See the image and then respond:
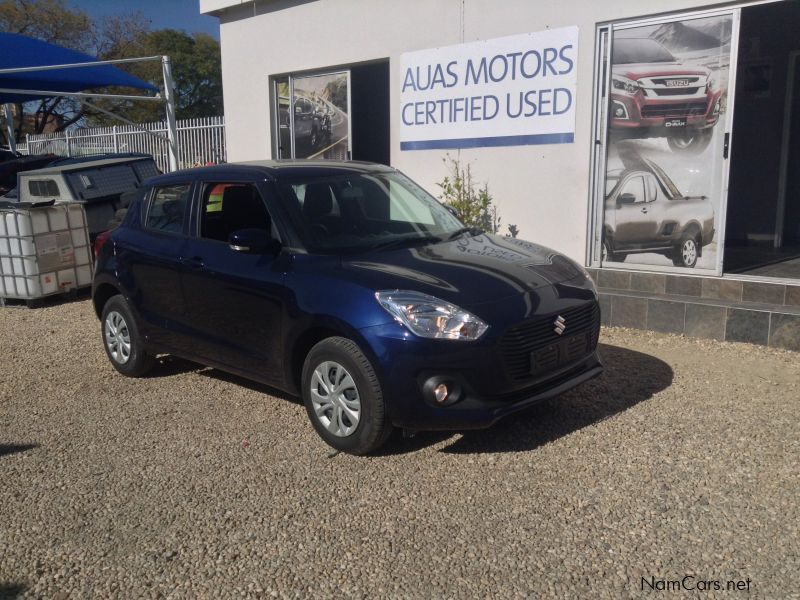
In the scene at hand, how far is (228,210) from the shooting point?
5434 mm

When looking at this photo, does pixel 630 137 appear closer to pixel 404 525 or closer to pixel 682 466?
pixel 682 466

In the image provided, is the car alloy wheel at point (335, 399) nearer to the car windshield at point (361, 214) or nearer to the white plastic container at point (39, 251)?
the car windshield at point (361, 214)

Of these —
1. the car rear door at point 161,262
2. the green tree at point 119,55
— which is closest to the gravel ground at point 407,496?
the car rear door at point 161,262

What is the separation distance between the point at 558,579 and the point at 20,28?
38.2 metres

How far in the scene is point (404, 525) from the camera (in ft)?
12.0

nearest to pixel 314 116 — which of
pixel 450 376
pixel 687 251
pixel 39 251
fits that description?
pixel 39 251

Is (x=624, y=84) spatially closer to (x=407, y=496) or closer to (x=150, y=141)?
(x=407, y=496)

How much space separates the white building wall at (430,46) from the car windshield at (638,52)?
→ 241mm

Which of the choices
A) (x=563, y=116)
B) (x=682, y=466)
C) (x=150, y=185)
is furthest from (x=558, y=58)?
(x=682, y=466)

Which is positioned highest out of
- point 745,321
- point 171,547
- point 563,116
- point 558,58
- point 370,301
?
point 558,58

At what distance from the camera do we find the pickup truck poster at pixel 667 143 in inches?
279

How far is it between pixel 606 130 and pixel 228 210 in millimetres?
4267

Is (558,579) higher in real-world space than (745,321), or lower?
lower

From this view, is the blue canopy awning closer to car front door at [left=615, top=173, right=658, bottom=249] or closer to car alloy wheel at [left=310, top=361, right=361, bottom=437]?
car front door at [left=615, top=173, right=658, bottom=249]
